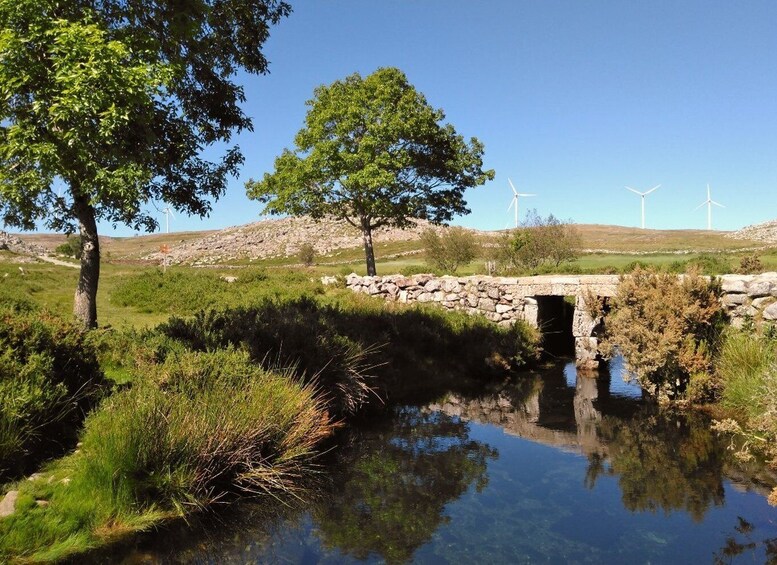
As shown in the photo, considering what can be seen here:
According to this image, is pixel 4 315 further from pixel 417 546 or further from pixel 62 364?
pixel 417 546

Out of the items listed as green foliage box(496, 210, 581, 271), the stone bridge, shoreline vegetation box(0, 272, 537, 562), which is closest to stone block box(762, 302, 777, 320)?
the stone bridge

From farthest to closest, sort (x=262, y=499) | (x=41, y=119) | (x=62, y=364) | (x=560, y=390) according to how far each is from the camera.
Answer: (x=560, y=390) → (x=62, y=364) → (x=262, y=499) → (x=41, y=119)

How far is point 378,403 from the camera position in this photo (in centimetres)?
1304

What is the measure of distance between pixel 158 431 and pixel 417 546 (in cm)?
349

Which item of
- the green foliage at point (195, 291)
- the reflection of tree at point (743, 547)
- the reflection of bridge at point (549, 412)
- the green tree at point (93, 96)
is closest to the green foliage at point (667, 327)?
the reflection of bridge at point (549, 412)

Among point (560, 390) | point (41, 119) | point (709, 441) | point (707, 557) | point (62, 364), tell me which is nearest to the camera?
point (707, 557)

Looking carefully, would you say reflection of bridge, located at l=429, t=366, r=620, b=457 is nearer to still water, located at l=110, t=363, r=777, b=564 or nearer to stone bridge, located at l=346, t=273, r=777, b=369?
still water, located at l=110, t=363, r=777, b=564

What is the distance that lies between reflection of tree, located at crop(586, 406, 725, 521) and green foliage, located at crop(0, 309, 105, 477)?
7849 millimetres

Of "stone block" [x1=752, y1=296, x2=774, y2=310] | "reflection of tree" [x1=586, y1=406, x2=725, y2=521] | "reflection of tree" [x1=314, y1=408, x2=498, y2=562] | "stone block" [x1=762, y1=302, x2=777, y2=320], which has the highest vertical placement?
"stone block" [x1=752, y1=296, x2=774, y2=310]

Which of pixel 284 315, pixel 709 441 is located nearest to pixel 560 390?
pixel 709 441

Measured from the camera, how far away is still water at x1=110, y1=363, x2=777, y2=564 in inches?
261

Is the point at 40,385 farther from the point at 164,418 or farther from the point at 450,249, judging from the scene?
the point at 450,249

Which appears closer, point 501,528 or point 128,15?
point 501,528

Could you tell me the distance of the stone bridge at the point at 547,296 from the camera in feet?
42.4
